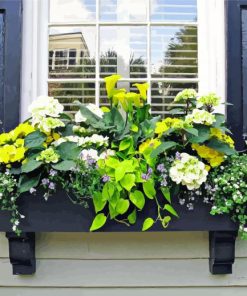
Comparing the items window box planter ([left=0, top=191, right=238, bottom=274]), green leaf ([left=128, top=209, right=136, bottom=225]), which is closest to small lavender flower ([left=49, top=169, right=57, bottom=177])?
window box planter ([left=0, top=191, right=238, bottom=274])

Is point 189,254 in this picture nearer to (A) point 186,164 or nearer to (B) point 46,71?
(A) point 186,164

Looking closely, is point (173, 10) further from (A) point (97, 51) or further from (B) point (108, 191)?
(B) point (108, 191)

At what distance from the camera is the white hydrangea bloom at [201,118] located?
1.99m

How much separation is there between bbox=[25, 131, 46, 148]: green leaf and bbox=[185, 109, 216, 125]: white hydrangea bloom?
58 centimetres

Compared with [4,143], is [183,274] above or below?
below

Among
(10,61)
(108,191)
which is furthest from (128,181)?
(10,61)

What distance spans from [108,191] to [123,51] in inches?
33.3

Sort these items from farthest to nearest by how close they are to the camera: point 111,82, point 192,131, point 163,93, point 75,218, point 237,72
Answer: point 163,93, point 237,72, point 111,82, point 75,218, point 192,131

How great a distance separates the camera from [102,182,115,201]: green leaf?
1951 mm

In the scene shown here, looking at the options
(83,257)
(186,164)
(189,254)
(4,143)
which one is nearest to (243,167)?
(186,164)

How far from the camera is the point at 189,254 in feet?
7.33

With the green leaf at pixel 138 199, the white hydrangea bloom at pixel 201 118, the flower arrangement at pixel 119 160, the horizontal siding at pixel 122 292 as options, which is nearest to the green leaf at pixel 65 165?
the flower arrangement at pixel 119 160

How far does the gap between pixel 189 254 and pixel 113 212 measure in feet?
1.52

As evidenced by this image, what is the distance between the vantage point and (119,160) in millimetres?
2025
